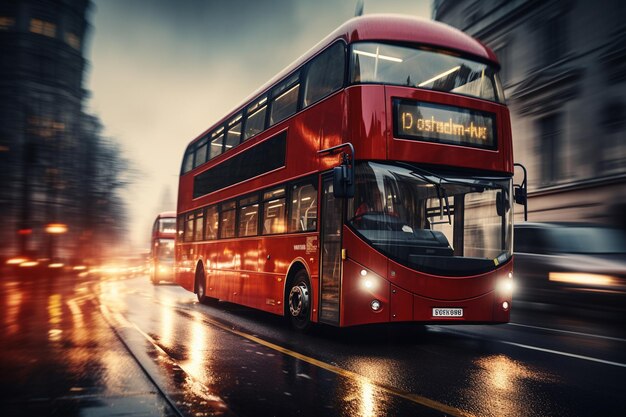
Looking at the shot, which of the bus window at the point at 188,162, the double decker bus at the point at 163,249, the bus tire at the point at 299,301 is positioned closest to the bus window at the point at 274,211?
the bus tire at the point at 299,301

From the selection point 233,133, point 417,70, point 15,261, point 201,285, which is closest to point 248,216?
point 233,133

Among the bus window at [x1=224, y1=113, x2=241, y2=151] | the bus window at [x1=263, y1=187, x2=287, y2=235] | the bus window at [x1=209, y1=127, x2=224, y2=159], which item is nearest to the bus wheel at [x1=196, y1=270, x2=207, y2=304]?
the bus window at [x1=209, y1=127, x2=224, y2=159]

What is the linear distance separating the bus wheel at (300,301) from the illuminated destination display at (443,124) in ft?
Result: 9.50

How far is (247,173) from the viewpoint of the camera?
41.0 ft

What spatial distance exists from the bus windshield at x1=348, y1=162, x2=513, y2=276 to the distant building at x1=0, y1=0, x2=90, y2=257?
30471 mm

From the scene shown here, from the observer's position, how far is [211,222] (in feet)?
49.5

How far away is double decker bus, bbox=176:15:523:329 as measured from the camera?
26.7ft

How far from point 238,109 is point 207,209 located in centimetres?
308

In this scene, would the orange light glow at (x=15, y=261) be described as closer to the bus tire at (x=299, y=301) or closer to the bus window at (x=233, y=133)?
the bus window at (x=233, y=133)

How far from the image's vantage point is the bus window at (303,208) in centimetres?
941

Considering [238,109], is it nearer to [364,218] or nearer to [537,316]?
[364,218]

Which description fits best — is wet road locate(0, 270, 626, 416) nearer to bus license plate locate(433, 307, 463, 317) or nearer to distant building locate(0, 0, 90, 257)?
bus license plate locate(433, 307, 463, 317)

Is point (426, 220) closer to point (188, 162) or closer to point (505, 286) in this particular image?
point (505, 286)

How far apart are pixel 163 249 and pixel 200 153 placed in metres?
13.7
